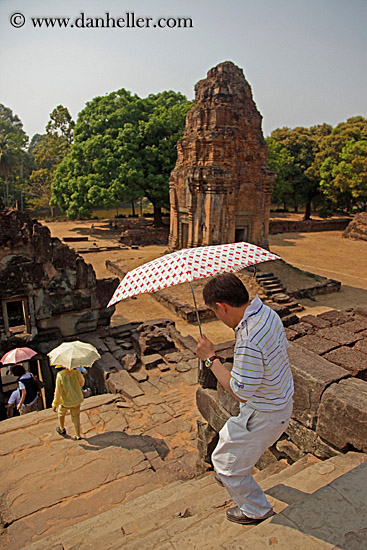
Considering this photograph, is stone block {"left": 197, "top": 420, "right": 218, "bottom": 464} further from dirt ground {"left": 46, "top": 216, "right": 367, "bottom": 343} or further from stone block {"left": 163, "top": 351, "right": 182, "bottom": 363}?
dirt ground {"left": 46, "top": 216, "right": 367, "bottom": 343}

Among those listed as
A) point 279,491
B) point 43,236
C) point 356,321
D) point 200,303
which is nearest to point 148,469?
point 279,491

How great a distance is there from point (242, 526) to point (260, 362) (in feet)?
4.04

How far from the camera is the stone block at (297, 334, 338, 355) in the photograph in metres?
4.76

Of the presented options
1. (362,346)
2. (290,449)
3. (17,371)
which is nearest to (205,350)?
(290,449)

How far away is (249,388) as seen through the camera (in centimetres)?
235

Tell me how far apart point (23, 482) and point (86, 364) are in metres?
1.55

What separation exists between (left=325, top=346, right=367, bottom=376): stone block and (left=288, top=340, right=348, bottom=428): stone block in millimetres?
565

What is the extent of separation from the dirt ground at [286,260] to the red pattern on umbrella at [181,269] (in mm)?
8233

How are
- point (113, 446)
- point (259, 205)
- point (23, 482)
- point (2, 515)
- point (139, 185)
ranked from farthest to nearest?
point (139, 185) → point (259, 205) → point (113, 446) → point (23, 482) → point (2, 515)

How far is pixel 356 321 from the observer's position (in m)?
6.34

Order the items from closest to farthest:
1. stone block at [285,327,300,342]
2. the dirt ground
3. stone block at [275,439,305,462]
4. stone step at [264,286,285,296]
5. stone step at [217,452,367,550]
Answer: stone step at [217,452,367,550] < stone block at [275,439,305,462] < stone block at [285,327,300,342] < the dirt ground < stone step at [264,286,285,296]

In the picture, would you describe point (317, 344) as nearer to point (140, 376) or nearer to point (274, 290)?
point (140, 376)

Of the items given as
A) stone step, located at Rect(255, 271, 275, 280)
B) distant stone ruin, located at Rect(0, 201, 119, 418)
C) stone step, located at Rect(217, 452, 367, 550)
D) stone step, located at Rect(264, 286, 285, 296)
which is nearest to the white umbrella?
stone step, located at Rect(217, 452, 367, 550)

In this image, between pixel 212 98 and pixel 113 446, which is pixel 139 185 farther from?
pixel 113 446
